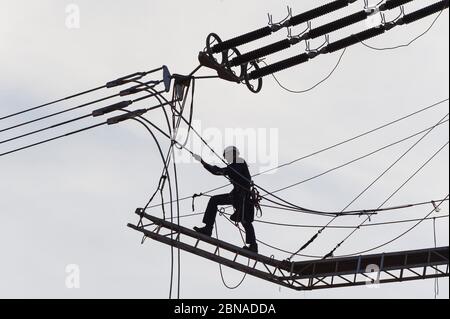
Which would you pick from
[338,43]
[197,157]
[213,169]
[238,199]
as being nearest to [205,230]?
[238,199]

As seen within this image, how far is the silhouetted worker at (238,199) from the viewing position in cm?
2589

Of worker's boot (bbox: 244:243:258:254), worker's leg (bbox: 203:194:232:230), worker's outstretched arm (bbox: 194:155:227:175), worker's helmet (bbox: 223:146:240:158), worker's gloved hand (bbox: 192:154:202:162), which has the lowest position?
worker's boot (bbox: 244:243:258:254)

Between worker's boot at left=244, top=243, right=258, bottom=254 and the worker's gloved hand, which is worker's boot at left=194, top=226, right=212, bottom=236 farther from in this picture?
the worker's gloved hand

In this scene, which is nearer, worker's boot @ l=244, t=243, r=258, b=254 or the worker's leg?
worker's boot @ l=244, t=243, r=258, b=254

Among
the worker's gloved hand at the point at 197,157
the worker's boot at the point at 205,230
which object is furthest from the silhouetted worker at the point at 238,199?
the worker's gloved hand at the point at 197,157

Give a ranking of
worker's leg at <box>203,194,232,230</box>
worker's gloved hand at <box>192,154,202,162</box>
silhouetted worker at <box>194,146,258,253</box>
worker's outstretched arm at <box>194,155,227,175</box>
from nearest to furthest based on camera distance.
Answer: worker's gloved hand at <box>192,154,202,162</box> → worker's outstretched arm at <box>194,155,227,175</box> → silhouetted worker at <box>194,146,258,253</box> → worker's leg at <box>203,194,232,230</box>

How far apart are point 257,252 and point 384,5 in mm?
6721

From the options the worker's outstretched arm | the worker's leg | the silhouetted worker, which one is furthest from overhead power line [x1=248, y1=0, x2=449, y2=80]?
the worker's leg

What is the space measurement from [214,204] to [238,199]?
1.94ft

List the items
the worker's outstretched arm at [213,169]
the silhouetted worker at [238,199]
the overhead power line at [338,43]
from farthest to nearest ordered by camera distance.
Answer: the silhouetted worker at [238,199], the worker's outstretched arm at [213,169], the overhead power line at [338,43]

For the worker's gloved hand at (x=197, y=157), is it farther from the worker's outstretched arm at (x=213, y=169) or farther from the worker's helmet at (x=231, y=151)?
the worker's helmet at (x=231, y=151)

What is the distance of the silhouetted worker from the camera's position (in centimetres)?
2589

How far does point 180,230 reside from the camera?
82.7ft

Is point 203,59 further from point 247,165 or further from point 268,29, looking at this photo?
point 247,165
